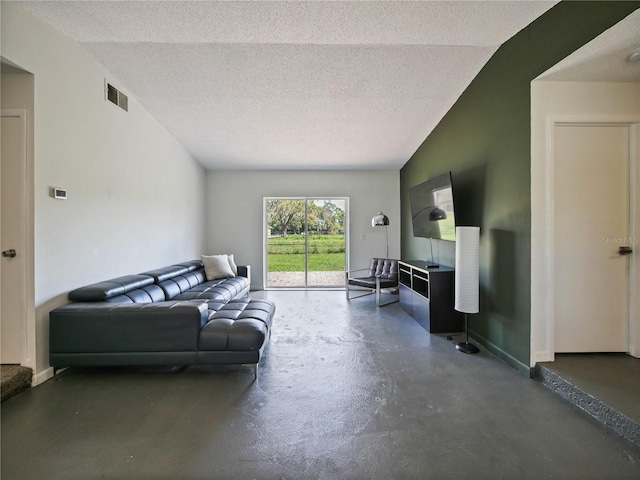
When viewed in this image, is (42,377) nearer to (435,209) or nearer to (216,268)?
(216,268)

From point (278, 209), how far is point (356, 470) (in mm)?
5510

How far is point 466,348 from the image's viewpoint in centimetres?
295

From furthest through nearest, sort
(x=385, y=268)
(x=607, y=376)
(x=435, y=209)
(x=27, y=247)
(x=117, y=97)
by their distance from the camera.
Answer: (x=385, y=268) → (x=435, y=209) → (x=117, y=97) → (x=27, y=247) → (x=607, y=376)

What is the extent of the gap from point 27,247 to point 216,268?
283 cm

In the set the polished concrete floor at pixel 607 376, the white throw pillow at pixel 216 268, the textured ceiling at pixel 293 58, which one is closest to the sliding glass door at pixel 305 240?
the white throw pillow at pixel 216 268

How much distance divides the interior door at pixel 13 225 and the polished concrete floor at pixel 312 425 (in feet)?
2.05

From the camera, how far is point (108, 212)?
10.3ft

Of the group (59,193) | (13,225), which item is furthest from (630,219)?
(13,225)

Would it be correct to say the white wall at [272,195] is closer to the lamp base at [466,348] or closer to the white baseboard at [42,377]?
the lamp base at [466,348]

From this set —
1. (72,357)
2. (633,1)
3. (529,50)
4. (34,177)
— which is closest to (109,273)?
(72,357)

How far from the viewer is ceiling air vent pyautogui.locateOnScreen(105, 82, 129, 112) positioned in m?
3.16

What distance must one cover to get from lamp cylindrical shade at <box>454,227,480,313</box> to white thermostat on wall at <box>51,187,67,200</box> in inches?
148

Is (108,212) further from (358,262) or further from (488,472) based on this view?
(358,262)

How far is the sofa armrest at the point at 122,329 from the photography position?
2348mm
